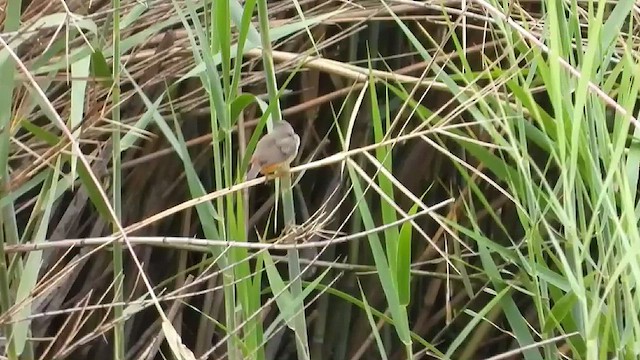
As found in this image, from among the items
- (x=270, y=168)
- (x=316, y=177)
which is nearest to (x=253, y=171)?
(x=270, y=168)

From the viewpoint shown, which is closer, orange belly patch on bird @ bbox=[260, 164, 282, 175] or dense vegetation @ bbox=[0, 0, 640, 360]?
dense vegetation @ bbox=[0, 0, 640, 360]

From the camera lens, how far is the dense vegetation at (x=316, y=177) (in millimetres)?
681

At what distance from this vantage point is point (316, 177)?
1175 mm

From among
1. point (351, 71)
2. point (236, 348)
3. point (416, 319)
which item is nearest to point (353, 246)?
point (416, 319)

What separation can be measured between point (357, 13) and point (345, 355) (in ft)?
1.56

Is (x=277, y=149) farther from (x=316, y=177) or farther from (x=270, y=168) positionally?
(x=316, y=177)

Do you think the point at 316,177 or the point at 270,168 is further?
the point at 316,177

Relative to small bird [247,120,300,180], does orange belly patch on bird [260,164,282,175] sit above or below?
below

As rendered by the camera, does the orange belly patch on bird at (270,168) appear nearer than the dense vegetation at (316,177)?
No

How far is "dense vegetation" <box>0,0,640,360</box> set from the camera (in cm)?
68

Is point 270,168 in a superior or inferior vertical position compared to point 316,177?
superior

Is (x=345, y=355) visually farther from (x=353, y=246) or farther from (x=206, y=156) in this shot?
(x=206, y=156)

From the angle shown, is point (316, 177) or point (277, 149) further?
point (316, 177)

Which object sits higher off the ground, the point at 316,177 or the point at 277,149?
the point at 277,149
